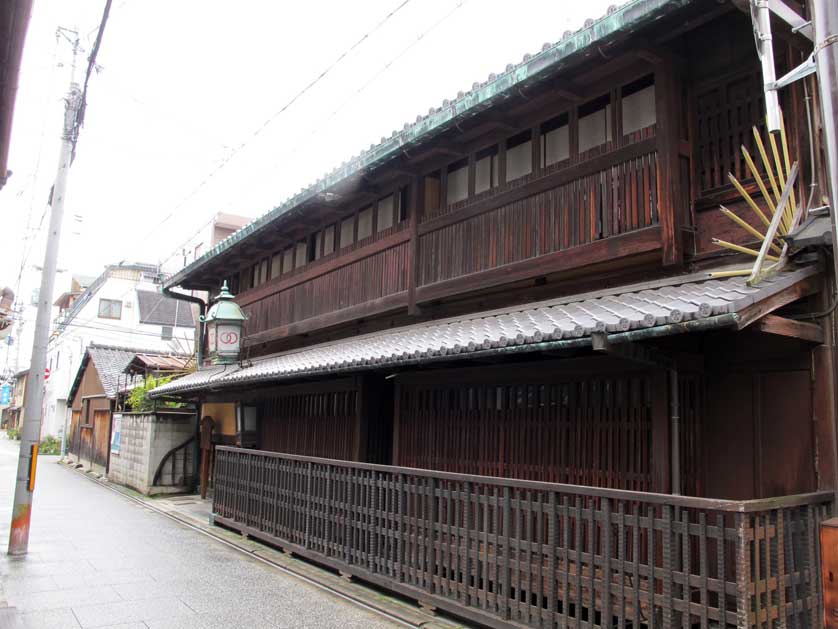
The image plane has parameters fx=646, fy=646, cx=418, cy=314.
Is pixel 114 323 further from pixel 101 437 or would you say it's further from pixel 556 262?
pixel 556 262

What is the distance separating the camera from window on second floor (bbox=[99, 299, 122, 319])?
47500 millimetres

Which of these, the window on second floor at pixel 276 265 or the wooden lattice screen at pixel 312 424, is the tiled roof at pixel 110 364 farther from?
the wooden lattice screen at pixel 312 424

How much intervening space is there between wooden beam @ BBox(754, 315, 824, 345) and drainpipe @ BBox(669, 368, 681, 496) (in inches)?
40.9

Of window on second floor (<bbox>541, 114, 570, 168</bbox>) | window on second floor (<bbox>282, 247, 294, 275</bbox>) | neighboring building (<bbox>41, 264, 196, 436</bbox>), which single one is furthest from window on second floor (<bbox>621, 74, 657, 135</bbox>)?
neighboring building (<bbox>41, 264, 196, 436</bbox>)

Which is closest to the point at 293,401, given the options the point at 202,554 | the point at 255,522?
the point at 255,522

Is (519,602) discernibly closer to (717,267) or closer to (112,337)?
(717,267)

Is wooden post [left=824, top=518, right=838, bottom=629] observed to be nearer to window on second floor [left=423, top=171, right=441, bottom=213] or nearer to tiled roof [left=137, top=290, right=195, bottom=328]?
window on second floor [left=423, top=171, right=441, bottom=213]

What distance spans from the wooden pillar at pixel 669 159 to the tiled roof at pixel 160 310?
1814 inches

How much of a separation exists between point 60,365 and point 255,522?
146 feet

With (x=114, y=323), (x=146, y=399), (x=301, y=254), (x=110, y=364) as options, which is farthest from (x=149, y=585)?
(x=114, y=323)

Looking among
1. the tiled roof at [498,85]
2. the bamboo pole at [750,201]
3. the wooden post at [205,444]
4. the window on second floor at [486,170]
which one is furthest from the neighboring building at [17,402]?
the bamboo pole at [750,201]

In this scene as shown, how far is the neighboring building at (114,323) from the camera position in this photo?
47531mm

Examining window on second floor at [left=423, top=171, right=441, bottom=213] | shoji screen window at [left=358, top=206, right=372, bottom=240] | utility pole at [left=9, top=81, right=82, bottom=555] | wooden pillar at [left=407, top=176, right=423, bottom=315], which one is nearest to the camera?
utility pole at [left=9, top=81, right=82, bottom=555]

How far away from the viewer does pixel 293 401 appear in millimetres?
13695
